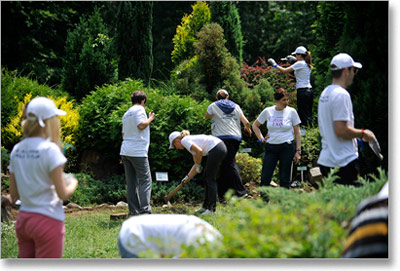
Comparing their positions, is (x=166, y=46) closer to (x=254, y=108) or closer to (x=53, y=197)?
(x=254, y=108)

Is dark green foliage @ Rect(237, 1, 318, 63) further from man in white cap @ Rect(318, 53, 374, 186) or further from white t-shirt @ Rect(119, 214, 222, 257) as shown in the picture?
white t-shirt @ Rect(119, 214, 222, 257)

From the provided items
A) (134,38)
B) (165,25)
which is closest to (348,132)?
(134,38)

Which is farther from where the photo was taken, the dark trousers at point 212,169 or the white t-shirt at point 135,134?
the white t-shirt at point 135,134

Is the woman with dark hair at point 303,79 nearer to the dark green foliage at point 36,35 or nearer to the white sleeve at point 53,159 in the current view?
the white sleeve at point 53,159

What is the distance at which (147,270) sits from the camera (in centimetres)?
360

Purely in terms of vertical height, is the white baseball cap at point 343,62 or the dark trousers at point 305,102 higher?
the white baseball cap at point 343,62

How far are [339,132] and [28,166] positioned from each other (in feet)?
7.94

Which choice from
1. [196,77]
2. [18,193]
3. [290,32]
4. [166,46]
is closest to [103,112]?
[196,77]

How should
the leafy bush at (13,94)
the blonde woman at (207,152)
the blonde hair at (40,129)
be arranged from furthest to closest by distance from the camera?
1. the leafy bush at (13,94)
2. the blonde woman at (207,152)
3. the blonde hair at (40,129)

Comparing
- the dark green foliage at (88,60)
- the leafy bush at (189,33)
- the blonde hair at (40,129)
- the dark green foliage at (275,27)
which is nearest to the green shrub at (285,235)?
the blonde hair at (40,129)

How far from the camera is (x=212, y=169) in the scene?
20.6ft

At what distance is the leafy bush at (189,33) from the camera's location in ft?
38.8

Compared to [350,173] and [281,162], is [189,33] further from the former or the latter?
[350,173]

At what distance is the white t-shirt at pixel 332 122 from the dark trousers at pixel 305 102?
4.53 m
